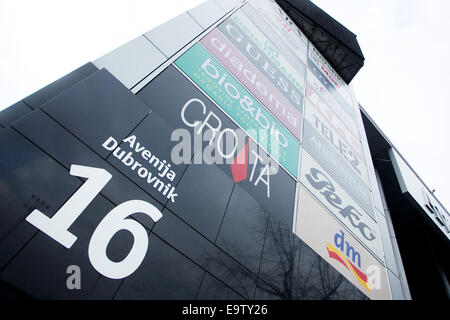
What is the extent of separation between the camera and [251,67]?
6.76 meters

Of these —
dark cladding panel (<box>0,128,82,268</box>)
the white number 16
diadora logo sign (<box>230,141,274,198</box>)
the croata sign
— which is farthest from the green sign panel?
dark cladding panel (<box>0,128,82,268</box>)

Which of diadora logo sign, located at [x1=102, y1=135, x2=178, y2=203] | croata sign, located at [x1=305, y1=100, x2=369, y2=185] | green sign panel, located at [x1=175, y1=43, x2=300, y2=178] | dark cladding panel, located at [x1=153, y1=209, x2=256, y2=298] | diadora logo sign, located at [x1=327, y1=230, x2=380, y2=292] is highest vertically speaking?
croata sign, located at [x1=305, y1=100, x2=369, y2=185]

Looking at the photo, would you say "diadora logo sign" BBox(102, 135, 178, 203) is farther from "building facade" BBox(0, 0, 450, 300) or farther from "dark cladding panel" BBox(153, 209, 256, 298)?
"dark cladding panel" BBox(153, 209, 256, 298)

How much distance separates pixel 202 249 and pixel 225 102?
305 cm

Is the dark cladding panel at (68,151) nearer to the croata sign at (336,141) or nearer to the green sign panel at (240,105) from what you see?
the green sign panel at (240,105)

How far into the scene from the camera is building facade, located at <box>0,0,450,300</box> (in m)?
2.38

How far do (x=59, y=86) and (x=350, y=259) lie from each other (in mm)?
6324

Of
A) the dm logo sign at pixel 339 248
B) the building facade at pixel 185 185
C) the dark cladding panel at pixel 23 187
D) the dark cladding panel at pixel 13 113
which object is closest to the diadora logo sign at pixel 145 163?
the building facade at pixel 185 185

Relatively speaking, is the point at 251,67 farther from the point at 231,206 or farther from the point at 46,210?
the point at 46,210

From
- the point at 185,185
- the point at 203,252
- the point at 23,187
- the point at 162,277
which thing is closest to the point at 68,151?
the point at 23,187

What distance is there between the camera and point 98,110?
3.15 metres

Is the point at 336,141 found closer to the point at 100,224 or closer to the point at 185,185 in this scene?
the point at 185,185

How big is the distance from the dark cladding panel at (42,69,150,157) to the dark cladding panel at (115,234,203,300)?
130cm
